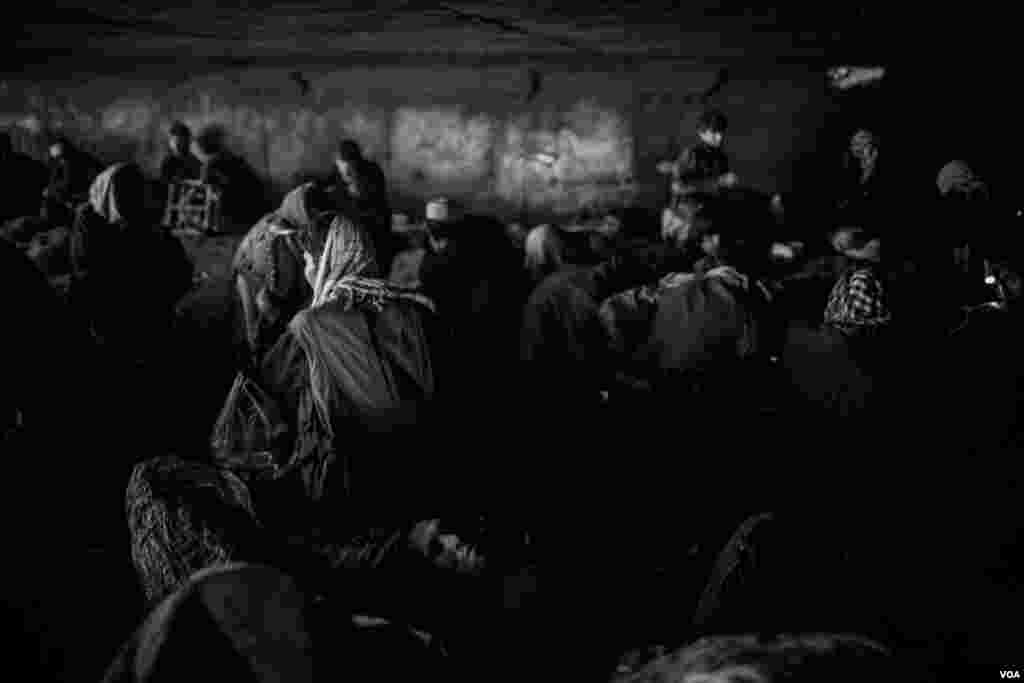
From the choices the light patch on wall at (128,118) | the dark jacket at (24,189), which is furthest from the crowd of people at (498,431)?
the light patch on wall at (128,118)

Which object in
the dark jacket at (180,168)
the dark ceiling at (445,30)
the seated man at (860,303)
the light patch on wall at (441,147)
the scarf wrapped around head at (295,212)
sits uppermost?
the dark ceiling at (445,30)

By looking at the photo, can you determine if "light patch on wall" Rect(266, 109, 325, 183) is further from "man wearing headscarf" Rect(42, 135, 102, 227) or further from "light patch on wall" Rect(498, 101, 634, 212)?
"light patch on wall" Rect(498, 101, 634, 212)

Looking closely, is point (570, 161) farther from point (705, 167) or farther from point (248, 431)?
point (248, 431)

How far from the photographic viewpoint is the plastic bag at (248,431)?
2912mm

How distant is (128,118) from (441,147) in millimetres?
4836

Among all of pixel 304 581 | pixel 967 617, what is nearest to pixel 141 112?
pixel 304 581

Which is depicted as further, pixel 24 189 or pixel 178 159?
pixel 178 159

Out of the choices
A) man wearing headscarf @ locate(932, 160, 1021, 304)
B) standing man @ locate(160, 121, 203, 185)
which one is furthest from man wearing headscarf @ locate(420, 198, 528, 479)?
standing man @ locate(160, 121, 203, 185)

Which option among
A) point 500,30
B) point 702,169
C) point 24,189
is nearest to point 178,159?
point 24,189

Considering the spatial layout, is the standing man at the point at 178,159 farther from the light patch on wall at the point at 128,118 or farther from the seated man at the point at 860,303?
the seated man at the point at 860,303

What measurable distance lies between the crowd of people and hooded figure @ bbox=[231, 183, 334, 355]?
0.9 inches

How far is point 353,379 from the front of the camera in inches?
117

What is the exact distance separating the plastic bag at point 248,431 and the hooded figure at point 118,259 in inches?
95.7

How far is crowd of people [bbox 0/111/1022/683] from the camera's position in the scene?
2119 mm
